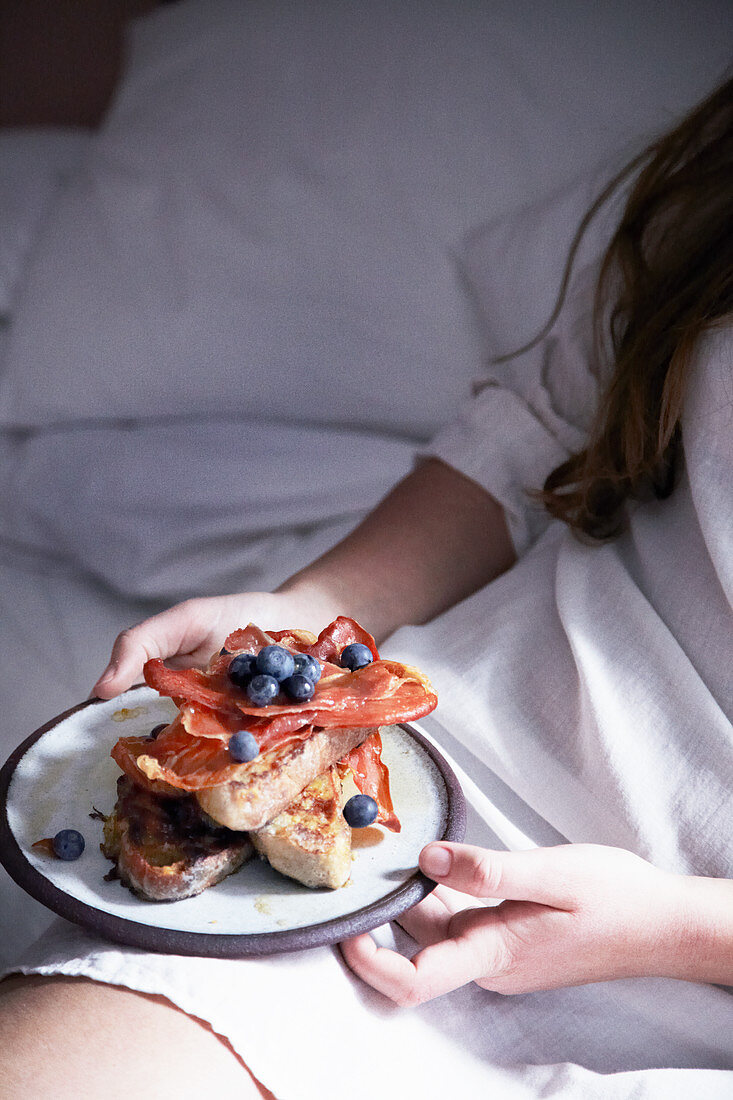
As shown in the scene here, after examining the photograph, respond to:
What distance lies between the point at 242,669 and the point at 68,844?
6.3 inches

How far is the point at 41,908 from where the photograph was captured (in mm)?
Result: 878

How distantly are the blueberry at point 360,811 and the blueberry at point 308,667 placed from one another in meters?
0.09

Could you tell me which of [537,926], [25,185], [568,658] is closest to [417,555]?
[568,658]

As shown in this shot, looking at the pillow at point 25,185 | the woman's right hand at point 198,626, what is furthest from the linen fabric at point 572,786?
the pillow at point 25,185

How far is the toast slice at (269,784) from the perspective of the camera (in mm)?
605

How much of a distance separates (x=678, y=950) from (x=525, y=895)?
146mm

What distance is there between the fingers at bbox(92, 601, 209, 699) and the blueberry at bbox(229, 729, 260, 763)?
0.67ft

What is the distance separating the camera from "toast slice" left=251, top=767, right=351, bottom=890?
602mm

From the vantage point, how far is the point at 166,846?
0.61 meters

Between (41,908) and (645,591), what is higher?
(645,591)

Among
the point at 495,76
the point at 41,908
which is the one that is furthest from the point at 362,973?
the point at 495,76

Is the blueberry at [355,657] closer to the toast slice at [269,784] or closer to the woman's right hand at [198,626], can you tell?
the toast slice at [269,784]

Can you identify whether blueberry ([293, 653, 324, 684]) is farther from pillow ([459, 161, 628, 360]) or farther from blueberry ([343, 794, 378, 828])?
pillow ([459, 161, 628, 360])

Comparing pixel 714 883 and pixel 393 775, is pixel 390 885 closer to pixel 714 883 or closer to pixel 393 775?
pixel 393 775
